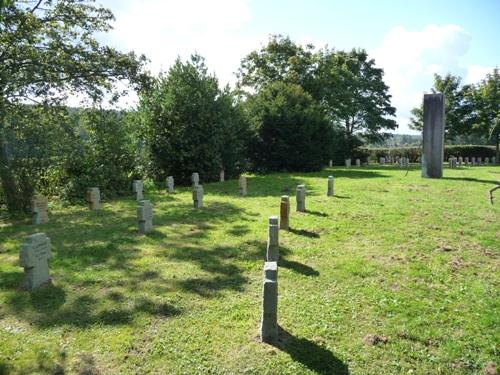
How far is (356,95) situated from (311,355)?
39.5 metres

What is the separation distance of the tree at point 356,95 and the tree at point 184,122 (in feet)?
58.2

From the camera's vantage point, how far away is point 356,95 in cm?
4069

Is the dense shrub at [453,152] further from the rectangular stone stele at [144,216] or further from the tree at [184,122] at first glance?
the rectangular stone stele at [144,216]

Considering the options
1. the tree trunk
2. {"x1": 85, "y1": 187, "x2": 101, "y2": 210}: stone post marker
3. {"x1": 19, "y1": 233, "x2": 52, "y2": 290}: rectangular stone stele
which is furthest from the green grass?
{"x1": 85, "y1": 187, "x2": 101, "y2": 210}: stone post marker

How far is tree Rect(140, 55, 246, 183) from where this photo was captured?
19156 mm

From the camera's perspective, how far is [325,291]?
→ 5691mm

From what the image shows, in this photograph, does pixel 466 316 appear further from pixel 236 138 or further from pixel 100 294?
pixel 236 138

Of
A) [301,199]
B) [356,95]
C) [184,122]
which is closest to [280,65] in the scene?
[356,95]

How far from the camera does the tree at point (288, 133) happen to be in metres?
24.7

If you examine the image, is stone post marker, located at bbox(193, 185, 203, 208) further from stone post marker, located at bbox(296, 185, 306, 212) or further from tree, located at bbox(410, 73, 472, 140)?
tree, located at bbox(410, 73, 472, 140)

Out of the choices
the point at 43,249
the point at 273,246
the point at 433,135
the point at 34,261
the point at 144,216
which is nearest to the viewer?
the point at 34,261

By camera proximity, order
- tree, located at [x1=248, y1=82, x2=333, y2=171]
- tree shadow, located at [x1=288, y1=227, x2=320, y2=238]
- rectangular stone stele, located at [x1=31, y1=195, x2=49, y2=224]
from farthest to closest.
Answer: tree, located at [x1=248, y1=82, x2=333, y2=171], rectangular stone stele, located at [x1=31, y1=195, x2=49, y2=224], tree shadow, located at [x1=288, y1=227, x2=320, y2=238]

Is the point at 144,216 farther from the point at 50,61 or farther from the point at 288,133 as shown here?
the point at 288,133

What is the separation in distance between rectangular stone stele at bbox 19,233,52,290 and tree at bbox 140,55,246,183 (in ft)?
→ 43.3
